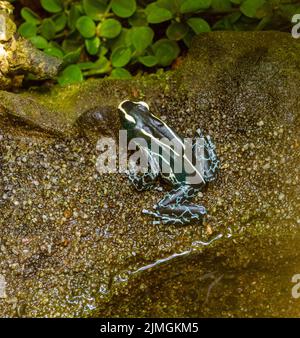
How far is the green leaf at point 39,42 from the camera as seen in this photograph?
4.23 meters

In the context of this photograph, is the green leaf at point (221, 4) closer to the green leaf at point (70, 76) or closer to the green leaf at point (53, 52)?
the green leaf at point (70, 76)

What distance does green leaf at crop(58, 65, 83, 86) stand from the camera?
4039 mm

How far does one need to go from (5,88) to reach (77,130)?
2.27 feet

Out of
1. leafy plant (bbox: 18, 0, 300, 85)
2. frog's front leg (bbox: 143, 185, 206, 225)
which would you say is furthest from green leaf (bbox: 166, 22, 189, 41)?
frog's front leg (bbox: 143, 185, 206, 225)

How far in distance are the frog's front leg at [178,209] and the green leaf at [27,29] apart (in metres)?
1.77

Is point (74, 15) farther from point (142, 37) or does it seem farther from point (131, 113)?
point (131, 113)

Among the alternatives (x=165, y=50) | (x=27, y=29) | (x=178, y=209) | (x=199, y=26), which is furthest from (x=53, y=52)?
(x=178, y=209)

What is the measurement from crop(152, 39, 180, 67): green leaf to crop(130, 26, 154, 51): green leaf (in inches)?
3.4

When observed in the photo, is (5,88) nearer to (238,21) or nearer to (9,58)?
(9,58)

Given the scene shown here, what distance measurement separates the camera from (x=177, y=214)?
11.5 feet

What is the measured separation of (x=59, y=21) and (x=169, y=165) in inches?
65.4

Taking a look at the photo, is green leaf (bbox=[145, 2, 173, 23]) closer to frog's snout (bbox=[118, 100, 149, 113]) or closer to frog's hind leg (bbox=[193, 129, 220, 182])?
frog's snout (bbox=[118, 100, 149, 113])

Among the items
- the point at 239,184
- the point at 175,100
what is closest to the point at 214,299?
the point at 239,184

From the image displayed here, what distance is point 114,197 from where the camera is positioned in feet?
11.6
